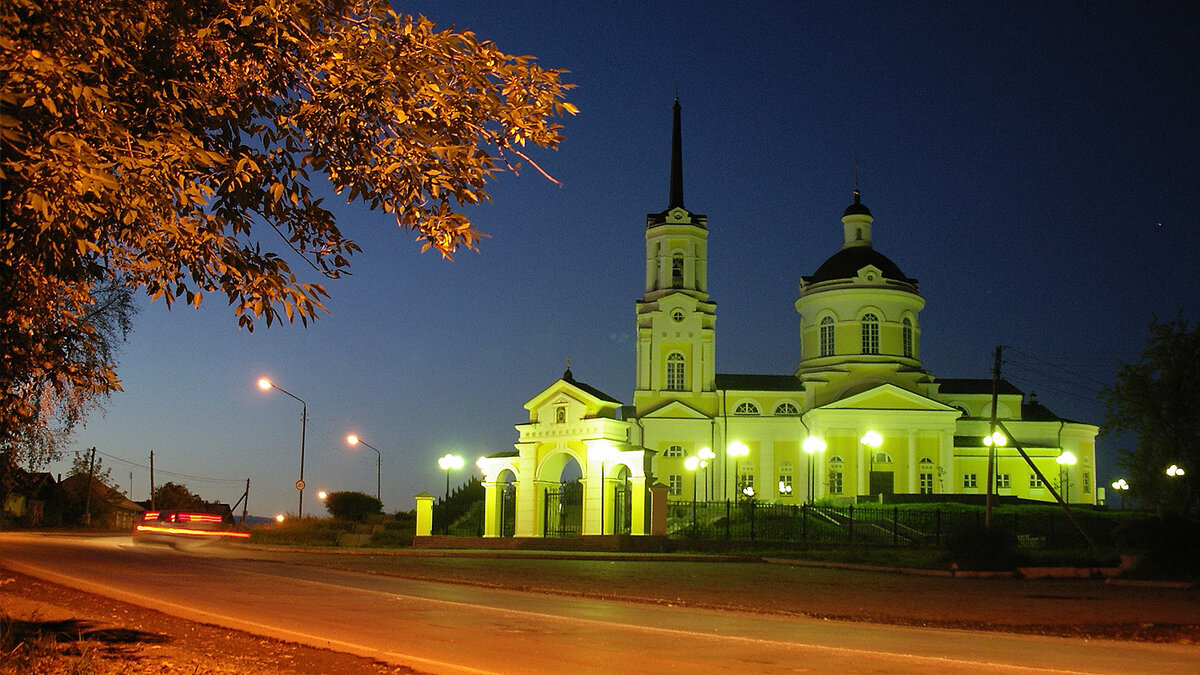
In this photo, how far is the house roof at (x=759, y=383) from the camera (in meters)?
56.7

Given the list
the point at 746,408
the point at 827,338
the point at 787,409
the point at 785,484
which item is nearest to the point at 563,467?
the point at 785,484

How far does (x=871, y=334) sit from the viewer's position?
185ft

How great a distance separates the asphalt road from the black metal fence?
1772 cm

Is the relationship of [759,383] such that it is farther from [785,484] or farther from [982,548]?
[982,548]

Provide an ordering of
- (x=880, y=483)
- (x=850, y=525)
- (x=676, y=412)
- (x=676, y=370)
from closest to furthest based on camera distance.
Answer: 1. (x=850, y=525)
2. (x=880, y=483)
3. (x=676, y=412)
4. (x=676, y=370)

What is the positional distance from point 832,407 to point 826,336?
6.31 meters

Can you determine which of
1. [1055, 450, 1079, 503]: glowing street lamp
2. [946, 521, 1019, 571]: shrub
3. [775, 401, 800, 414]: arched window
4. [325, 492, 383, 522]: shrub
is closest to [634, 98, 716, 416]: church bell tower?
[775, 401, 800, 414]: arched window

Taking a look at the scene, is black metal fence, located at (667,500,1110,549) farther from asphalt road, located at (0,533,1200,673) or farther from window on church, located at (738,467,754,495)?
asphalt road, located at (0,533,1200,673)

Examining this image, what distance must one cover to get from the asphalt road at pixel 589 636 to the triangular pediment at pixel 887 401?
36.9 metres

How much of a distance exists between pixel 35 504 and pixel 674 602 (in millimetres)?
73708

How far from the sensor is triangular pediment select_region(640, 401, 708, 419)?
5481cm

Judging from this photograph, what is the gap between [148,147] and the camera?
6.53m

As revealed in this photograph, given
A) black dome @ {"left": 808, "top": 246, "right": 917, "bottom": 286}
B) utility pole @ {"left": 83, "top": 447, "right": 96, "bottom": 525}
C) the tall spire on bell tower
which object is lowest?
utility pole @ {"left": 83, "top": 447, "right": 96, "bottom": 525}

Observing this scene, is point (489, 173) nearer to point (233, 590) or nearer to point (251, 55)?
point (251, 55)
